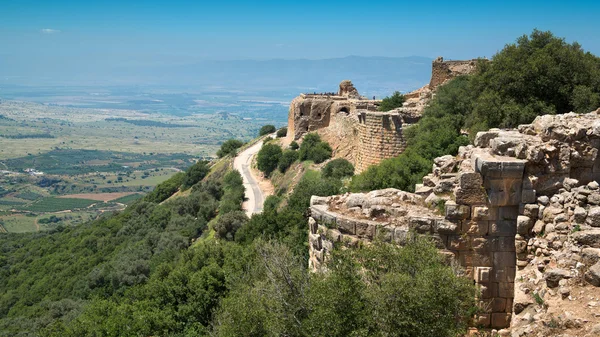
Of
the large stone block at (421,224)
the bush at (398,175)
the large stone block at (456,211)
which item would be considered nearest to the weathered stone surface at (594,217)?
the large stone block at (456,211)

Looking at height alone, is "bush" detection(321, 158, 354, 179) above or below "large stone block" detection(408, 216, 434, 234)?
below

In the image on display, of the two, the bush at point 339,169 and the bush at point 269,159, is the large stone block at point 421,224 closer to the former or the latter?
the bush at point 339,169

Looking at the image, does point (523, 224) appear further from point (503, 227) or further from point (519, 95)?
point (519, 95)

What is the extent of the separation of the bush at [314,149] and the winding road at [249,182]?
4.16 m

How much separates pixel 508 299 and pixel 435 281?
1.86 meters

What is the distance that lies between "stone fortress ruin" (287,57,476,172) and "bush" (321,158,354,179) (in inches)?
25.1

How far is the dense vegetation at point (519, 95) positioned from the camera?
66.7ft

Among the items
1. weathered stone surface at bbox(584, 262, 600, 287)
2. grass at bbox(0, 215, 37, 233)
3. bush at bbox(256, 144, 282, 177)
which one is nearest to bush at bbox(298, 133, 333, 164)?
bush at bbox(256, 144, 282, 177)

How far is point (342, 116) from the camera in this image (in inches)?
1561

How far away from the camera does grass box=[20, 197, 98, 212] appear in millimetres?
119500

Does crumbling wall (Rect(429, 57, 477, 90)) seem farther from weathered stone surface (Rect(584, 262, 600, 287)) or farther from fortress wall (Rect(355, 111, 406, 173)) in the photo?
weathered stone surface (Rect(584, 262, 600, 287))

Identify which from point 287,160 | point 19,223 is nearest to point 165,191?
point 287,160

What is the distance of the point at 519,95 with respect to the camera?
21.3 meters

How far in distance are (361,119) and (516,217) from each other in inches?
788
